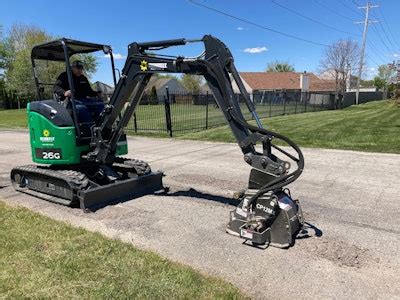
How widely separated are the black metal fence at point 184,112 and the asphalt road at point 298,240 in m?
5.76

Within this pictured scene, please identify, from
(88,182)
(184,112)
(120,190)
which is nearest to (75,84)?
(88,182)

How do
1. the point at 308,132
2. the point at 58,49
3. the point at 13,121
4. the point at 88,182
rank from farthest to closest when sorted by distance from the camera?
1. the point at 13,121
2. the point at 308,132
3. the point at 58,49
4. the point at 88,182

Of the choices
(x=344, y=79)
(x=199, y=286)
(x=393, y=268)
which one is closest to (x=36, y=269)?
(x=199, y=286)

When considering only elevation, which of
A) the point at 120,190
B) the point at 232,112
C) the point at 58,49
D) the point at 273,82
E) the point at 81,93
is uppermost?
the point at 273,82

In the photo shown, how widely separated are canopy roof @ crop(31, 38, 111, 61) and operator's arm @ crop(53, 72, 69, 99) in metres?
0.52

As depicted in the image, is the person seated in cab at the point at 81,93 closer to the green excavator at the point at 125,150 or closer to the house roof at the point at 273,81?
the green excavator at the point at 125,150

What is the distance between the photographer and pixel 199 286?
3775 millimetres

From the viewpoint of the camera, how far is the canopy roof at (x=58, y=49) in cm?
662

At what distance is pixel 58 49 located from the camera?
693cm

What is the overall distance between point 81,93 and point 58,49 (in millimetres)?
915

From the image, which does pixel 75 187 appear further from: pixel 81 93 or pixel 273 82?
pixel 273 82

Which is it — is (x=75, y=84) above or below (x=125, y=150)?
above

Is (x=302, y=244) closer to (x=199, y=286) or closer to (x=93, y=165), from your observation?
(x=199, y=286)

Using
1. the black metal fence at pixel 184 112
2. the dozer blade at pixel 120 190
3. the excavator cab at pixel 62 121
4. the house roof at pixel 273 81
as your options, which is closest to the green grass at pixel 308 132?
the black metal fence at pixel 184 112
